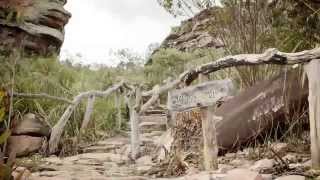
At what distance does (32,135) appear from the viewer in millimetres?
8523

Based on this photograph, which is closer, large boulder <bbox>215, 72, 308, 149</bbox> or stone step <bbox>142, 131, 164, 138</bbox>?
large boulder <bbox>215, 72, 308, 149</bbox>

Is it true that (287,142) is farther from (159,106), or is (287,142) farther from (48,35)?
(48,35)

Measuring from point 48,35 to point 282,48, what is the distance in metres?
10.3

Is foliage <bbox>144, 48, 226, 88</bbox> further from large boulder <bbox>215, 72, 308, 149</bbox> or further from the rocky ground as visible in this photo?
large boulder <bbox>215, 72, 308, 149</bbox>

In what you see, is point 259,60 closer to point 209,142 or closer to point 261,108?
point 209,142

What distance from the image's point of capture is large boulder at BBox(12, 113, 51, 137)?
8422 millimetres

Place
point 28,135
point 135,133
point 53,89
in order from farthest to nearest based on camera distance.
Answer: point 53,89 < point 28,135 < point 135,133

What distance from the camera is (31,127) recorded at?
850cm

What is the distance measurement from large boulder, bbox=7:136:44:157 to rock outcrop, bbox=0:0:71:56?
6.52 metres

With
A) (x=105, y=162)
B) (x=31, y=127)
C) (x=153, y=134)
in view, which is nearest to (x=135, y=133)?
(x=105, y=162)

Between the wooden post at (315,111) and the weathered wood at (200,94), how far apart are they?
703mm

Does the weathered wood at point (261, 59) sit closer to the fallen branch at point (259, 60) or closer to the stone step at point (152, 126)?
the fallen branch at point (259, 60)

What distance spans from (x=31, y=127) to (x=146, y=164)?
7.46 feet

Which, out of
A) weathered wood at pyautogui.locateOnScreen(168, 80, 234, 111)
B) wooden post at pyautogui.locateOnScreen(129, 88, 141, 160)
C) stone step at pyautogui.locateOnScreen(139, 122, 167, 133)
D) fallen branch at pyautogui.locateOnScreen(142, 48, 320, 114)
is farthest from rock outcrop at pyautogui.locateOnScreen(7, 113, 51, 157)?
weathered wood at pyautogui.locateOnScreen(168, 80, 234, 111)
